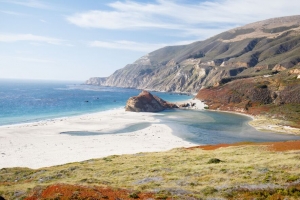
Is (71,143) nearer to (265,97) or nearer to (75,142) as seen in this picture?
(75,142)

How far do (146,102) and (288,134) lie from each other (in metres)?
70.5

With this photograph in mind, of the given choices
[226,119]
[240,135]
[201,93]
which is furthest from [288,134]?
[201,93]

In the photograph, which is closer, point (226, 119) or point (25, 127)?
point (25, 127)

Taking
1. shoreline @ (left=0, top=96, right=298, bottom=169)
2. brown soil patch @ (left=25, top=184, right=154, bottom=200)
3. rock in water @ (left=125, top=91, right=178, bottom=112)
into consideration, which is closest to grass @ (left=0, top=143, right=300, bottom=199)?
brown soil patch @ (left=25, top=184, right=154, bottom=200)

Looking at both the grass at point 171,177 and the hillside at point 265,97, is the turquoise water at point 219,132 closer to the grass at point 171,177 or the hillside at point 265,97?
the hillside at point 265,97

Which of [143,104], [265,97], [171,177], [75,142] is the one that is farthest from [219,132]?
[265,97]

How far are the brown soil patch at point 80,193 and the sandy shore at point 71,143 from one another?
1017 inches

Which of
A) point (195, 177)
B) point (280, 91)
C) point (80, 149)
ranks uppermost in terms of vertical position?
point (280, 91)

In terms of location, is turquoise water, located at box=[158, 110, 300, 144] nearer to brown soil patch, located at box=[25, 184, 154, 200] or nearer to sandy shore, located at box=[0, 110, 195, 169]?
sandy shore, located at box=[0, 110, 195, 169]

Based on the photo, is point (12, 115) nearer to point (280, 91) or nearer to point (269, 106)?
point (269, 106)

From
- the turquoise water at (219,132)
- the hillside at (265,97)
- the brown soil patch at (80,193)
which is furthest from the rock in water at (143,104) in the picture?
the brown soil patch at (80,193)

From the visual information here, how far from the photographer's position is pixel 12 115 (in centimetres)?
10581

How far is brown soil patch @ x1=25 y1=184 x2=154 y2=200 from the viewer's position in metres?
19.2

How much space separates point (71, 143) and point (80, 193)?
44.3 metres
